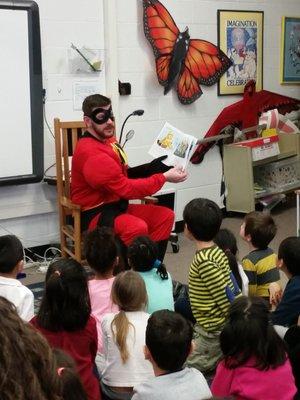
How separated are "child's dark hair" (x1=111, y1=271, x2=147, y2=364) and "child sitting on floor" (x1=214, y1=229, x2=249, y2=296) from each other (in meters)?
0.54

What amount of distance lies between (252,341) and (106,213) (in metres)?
1.89

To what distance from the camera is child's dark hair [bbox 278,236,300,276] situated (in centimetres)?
243

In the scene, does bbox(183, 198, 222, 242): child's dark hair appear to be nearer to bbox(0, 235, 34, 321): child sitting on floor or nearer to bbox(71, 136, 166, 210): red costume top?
bbox(0, 235, 34, 321): child sitting on floor

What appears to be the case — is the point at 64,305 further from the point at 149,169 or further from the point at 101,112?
the point at 149,169

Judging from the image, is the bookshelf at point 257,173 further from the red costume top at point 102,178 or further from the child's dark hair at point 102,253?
the child's dark hair at point 102,253

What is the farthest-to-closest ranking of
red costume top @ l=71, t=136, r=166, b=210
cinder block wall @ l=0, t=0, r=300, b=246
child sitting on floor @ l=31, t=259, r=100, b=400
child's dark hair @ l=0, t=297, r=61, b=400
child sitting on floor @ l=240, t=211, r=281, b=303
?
cinder block wall @ l=0, t=0, r=300, b=246 → red costume top @ l=71, t=136, r=166, b=210 → child sitting on floor @ l=240, t=211, r=281, b=303 → child sitting on floor @ l=31, t=259, r=100, b=400 → child's dark hair @ l=0, t=297, r=61, b=400

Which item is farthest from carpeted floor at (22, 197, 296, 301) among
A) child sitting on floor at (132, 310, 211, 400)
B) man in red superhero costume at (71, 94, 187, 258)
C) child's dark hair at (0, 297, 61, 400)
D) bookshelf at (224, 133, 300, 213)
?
child's dark hair at (0, 297, 61, 400)

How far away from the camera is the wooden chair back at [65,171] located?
3816mm

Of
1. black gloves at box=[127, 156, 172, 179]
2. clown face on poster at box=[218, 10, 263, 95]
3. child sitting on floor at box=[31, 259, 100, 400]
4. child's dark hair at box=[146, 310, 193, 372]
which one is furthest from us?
clown face on poster at box=[218, 10, 263, 95]

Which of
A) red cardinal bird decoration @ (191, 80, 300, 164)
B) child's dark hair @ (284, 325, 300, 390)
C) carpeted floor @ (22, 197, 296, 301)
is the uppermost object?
red cardinal bird decoration @ (191, 80, 300, 164)

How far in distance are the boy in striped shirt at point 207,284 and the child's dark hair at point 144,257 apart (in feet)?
0.53

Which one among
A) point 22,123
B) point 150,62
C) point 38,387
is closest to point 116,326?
point 38,387

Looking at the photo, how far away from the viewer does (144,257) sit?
2523mm

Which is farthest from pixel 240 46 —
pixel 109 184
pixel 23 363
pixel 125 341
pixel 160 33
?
pixel 23 363
